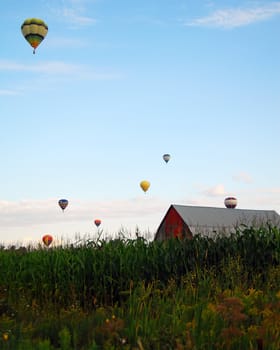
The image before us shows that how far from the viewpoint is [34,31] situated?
1609 inches

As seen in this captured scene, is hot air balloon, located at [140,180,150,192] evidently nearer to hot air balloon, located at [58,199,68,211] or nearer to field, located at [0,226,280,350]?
hot air balloon, located at [58,199,68,211]

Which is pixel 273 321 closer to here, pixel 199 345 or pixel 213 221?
pixel 199 345

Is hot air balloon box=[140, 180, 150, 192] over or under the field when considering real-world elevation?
over

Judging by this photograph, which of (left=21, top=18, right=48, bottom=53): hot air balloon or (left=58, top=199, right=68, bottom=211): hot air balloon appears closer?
(left=21, top=18, right=48, bottom=53): hot air balloon

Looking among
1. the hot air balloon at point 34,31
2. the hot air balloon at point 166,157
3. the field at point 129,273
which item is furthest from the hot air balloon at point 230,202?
the field at point 129,273

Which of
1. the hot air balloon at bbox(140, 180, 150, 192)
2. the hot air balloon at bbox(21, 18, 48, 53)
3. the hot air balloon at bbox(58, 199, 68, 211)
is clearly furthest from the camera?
the hot air balloon at bbox(140, 180, 150, 192)

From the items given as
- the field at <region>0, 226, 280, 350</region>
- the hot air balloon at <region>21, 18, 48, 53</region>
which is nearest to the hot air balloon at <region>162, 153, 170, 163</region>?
the hot air balloon at <region>21, 18, 48, 53</region>

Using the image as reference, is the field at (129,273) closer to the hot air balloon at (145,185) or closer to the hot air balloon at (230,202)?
the hot air balloon at (145,185)

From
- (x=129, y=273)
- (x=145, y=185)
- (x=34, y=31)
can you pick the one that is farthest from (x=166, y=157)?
(x=129, y=273)

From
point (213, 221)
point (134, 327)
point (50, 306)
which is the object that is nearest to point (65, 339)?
point (134, 327)

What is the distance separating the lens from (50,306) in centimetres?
1255

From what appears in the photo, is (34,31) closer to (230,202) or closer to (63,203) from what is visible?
(63,203)

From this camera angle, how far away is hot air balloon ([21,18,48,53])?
40875 millimetres

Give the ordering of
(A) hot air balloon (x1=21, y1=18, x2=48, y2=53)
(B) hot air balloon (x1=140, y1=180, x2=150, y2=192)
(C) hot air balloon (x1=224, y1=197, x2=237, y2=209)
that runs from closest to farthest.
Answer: (A) hot air balloon (x1=21, y1=18, x2=48, y2=53)
(B) hot air balloon (x1=140, y1=180, x2=150, y2=192)
(C) hot air balloon (x1=224, y1=197, x2=237, y2=209)
